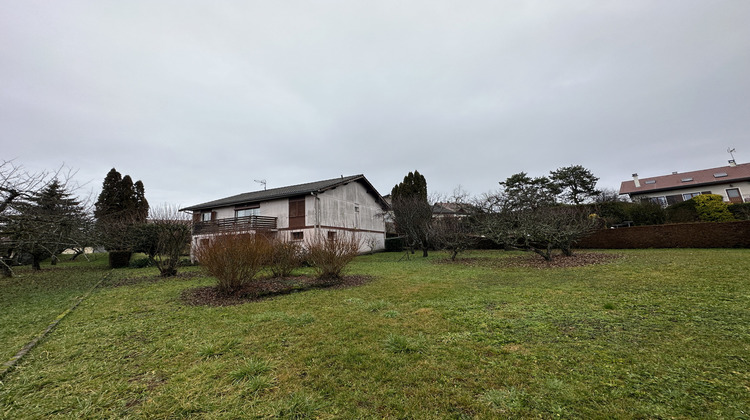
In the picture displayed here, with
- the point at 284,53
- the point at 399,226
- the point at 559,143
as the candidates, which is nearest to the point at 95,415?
the point at 284,53

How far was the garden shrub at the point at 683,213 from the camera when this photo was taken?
1881cm

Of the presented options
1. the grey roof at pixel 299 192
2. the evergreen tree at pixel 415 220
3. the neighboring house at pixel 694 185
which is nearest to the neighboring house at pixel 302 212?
the grey roof at pixel 299 192

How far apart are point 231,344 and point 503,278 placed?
7.60 m

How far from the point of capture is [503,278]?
27.4ft

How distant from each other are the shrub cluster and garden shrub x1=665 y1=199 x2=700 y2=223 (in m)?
23.7

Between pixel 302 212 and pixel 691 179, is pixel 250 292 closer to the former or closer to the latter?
pixel 302 212

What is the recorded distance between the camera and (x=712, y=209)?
59.8ft

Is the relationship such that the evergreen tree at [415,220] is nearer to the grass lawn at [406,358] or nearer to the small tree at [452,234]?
the small tree at [452,234]

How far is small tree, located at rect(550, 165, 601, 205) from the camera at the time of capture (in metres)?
31.0

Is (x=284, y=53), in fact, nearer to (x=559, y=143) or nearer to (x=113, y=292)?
(x=113, y=292)

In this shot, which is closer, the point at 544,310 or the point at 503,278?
the point at 544,310

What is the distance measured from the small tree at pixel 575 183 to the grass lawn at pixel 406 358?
1181 inches

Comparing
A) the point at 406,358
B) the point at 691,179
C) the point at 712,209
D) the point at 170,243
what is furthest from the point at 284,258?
the point at 691,179

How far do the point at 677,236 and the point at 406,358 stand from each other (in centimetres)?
1916
